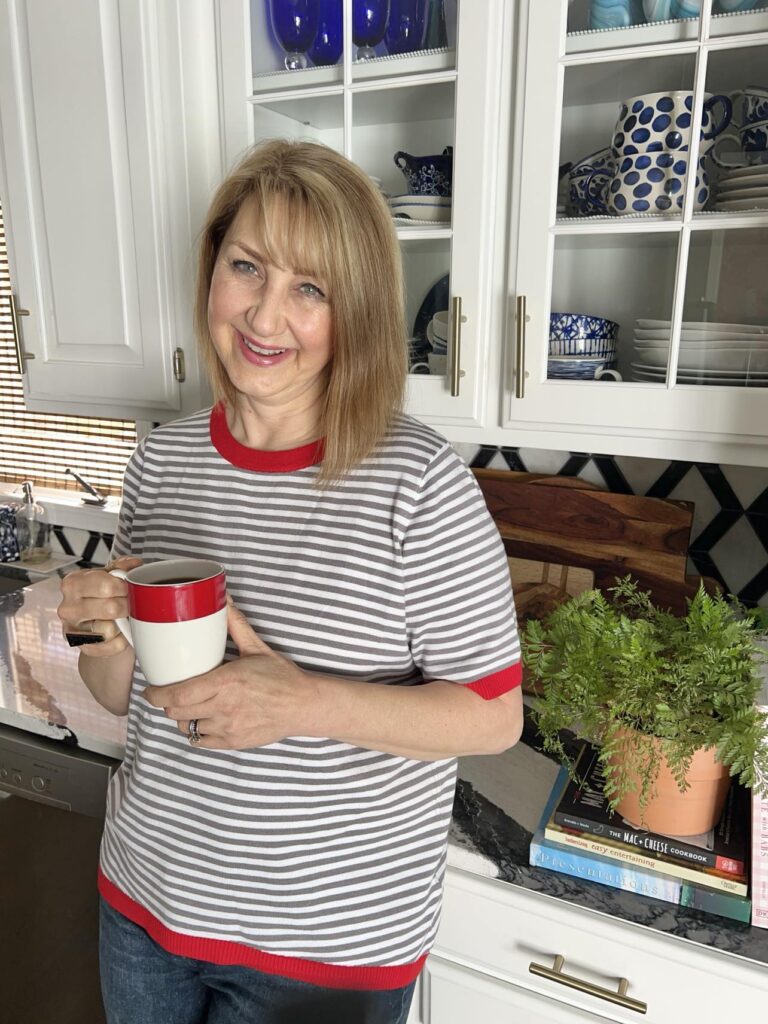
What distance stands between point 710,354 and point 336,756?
2.42 ft

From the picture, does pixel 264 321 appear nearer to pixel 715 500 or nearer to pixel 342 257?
pixel 342 257

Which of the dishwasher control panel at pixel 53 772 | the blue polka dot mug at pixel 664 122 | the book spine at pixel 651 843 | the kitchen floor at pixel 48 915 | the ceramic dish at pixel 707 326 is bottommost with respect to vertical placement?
the kitchen floor at pixel 48 915

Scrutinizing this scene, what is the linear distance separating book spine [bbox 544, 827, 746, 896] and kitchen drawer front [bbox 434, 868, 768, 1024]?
0.23 feet

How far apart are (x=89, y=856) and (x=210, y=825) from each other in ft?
1.98

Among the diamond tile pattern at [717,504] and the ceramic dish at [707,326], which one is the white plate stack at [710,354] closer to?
the ceramic dish at [707,326]

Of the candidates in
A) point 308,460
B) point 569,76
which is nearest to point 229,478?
point 308,460

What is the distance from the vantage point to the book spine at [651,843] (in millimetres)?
912

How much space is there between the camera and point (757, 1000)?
0.87 meters

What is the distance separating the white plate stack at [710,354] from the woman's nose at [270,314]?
1.82ft

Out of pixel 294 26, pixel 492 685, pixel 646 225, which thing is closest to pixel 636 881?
pixel 492 685

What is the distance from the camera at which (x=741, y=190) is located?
100 centimetres

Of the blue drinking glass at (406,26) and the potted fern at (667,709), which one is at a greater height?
the blue drinking glass at (406,26)

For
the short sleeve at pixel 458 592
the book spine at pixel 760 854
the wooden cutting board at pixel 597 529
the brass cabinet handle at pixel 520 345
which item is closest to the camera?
the short sleeve at pixel 458 592

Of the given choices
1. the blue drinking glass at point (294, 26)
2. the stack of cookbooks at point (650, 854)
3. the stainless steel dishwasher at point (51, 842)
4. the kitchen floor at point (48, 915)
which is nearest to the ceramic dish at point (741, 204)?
the blue drinking glass at point (294, 26)
